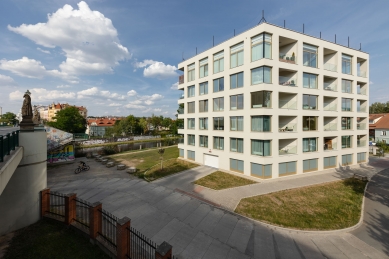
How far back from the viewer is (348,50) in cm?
2362

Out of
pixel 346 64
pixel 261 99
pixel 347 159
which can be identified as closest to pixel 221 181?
pixel 261 99

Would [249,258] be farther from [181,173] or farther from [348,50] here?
[348,50]

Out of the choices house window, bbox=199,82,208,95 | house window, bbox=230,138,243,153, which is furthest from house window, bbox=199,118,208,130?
house window, bbox=230,138,243,153

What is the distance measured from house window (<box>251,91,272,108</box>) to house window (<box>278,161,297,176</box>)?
6.49m

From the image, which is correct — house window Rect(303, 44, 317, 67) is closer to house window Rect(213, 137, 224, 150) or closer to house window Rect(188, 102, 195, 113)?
house window Rect(213, 137, 224, 150)

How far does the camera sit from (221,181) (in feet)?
59.0

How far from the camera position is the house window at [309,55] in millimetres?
20516

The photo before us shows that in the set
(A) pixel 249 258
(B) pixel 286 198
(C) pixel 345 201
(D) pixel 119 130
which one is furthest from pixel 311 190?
(D) pixel 119 130

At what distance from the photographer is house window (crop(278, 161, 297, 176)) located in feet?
62.2

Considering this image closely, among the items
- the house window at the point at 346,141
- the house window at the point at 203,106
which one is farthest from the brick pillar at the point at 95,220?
the house window at the point at 346,141

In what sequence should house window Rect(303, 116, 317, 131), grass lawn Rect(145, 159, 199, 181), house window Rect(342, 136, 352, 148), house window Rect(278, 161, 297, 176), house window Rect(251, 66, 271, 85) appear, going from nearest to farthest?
1. house window Rect(251, 66, 271, 85)
2. house window Rect(278, 161, 297, 176)
3. grass lawn Rect(145, 159, 199, 181)
4. house window Rect(303, 116, 317, 131)
5. house window Rect(342, 136, 352, 148)

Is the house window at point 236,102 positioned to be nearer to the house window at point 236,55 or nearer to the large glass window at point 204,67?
the house window at point 236,55

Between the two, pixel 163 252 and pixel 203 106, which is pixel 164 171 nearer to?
pixel 203 106

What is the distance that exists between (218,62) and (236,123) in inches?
329
